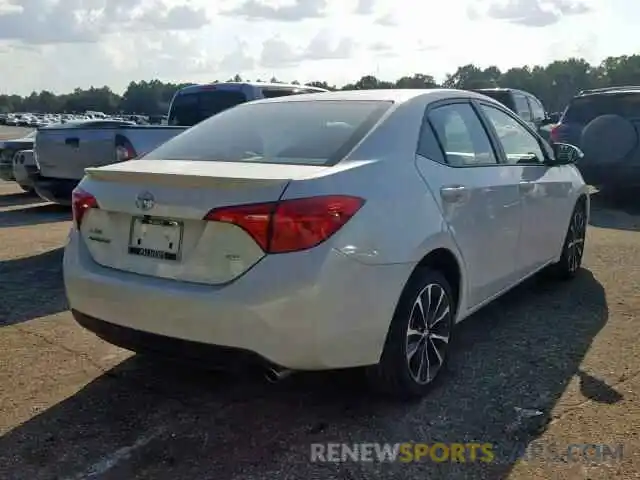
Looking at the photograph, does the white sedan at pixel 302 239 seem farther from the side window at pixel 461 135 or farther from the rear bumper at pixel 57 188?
the rear bumper at pixel 57 188

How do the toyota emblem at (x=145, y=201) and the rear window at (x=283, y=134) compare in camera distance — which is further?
the rear window at (x=283, y=134)

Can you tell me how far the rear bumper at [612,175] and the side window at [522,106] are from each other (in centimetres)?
505

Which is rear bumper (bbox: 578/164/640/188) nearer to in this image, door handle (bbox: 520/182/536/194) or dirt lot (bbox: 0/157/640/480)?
dirt lot (bbox: 0/157/640/480)

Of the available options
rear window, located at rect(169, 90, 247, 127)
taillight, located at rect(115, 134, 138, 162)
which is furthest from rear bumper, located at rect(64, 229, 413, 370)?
rear window, located at rect(169, 90, 247, 127)

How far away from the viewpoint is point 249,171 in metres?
3.19

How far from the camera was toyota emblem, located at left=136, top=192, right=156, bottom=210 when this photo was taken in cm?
316

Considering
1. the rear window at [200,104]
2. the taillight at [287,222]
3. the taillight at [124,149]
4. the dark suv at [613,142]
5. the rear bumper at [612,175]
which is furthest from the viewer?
the rear bumper at [612,175]

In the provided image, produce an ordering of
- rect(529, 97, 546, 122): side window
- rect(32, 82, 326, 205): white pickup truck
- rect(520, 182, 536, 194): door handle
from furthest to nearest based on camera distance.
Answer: rect(529, 97, 546, 122): side window → rect(32, 82, 326, 205): white pickup truck → rect(520, 182, 536, 194): door handle

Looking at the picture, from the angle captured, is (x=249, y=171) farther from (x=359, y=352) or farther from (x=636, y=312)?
(x=636, y=312)

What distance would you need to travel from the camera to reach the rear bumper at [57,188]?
7781mm

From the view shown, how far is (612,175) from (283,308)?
803 centimetres

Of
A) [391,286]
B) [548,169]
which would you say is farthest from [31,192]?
[391,286]

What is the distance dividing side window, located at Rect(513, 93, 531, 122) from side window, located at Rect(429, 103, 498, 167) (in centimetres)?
1090

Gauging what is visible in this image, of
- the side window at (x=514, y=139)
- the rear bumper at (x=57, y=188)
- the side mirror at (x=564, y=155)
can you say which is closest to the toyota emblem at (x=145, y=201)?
the side window at (x=514, y=139)
